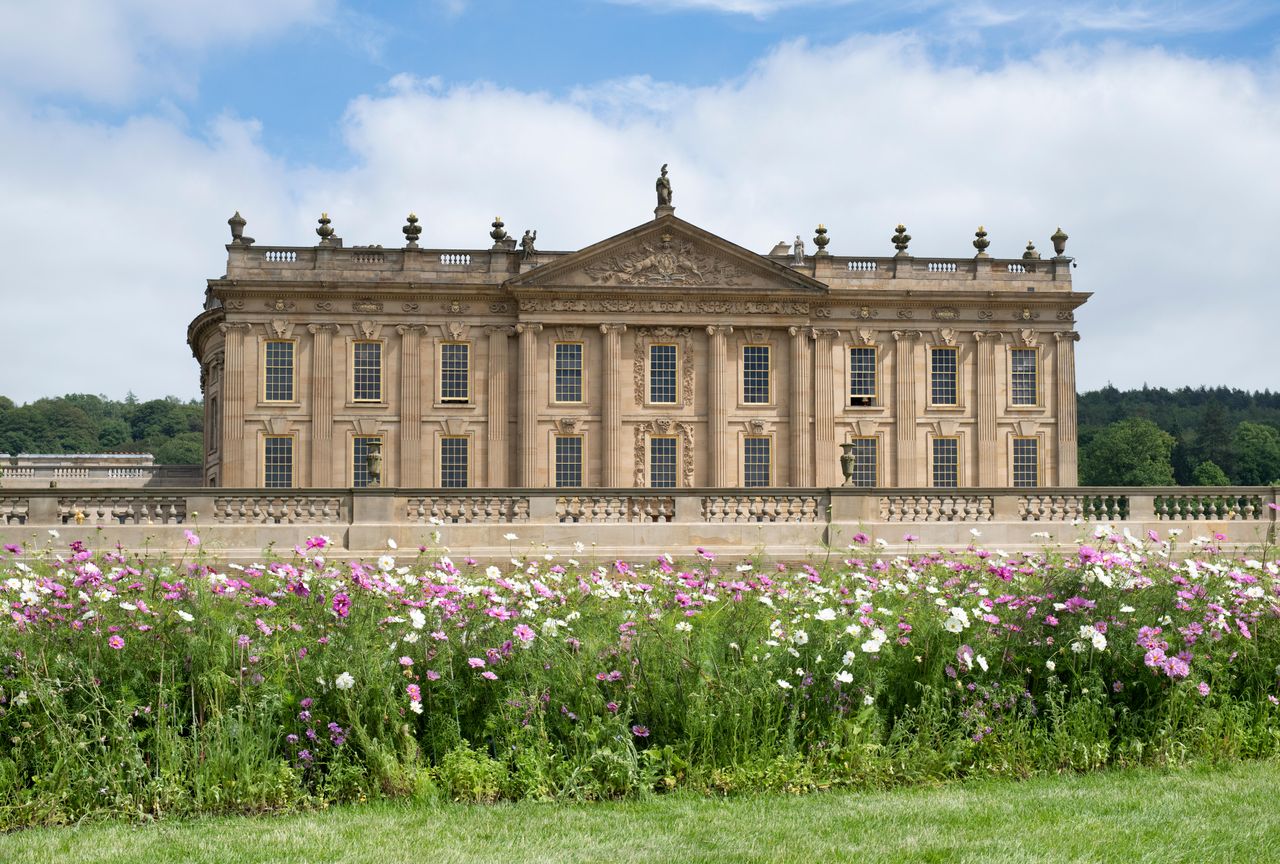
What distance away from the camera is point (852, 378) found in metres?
44.0

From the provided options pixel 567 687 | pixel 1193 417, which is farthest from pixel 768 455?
pixel 1193 417

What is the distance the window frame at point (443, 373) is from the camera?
42.5 metres

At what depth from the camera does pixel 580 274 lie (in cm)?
4234

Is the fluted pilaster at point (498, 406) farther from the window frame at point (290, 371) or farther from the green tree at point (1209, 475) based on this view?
the green tree at point (1209, 475)

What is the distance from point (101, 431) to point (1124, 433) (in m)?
115

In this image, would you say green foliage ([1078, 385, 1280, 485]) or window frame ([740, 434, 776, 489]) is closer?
window frame ([740, 434, 776, 489])

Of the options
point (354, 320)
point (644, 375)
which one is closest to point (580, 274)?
point (644, 375)

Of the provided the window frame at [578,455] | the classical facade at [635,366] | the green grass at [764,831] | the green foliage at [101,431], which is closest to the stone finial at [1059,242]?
the classical facade at [635,366]

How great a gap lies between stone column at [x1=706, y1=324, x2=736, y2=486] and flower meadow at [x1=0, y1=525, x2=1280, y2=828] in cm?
3182

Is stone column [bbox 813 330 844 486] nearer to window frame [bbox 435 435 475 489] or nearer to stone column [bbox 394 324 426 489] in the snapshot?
window frame [bbox 435 435 475 489]

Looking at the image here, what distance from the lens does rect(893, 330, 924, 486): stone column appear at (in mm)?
43719

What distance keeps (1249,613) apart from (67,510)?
20.4m

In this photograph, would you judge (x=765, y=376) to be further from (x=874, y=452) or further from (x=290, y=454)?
(x=290, y=454)

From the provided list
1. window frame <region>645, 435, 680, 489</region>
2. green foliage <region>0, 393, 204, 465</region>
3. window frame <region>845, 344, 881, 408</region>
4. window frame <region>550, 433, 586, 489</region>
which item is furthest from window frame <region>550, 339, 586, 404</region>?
green foliage <region>0, 393, 204, 465</region>
